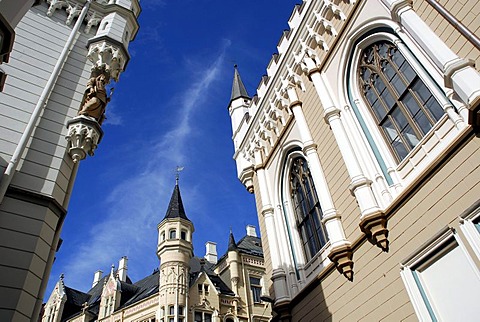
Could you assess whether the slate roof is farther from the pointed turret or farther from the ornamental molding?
the ornamental molding

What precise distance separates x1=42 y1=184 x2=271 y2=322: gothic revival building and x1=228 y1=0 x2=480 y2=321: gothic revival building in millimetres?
14909

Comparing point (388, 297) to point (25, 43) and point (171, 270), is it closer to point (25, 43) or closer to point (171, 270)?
point (25, 43)

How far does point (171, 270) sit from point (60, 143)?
2050 centimetres

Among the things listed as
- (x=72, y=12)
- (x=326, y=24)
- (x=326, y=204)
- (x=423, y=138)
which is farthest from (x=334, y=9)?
(x=72, y=12)

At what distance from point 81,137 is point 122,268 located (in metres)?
33.9

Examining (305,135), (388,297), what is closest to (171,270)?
(305,135)

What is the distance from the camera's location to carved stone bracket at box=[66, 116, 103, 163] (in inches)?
306

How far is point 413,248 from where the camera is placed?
22.5 ft

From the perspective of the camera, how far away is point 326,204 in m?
9.53

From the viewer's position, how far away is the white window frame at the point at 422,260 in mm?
6205

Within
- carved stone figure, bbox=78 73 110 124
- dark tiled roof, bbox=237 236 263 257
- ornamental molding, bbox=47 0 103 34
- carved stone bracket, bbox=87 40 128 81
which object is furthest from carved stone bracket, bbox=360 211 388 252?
dark tiled roof, bbox=237 236 263 257

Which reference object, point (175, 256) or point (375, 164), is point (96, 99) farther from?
point (175, 256)

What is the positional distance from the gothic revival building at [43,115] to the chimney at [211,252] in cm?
2855

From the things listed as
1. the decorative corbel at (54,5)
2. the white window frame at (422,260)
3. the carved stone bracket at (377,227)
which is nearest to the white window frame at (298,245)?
the carved stone bracket at (377,227)
